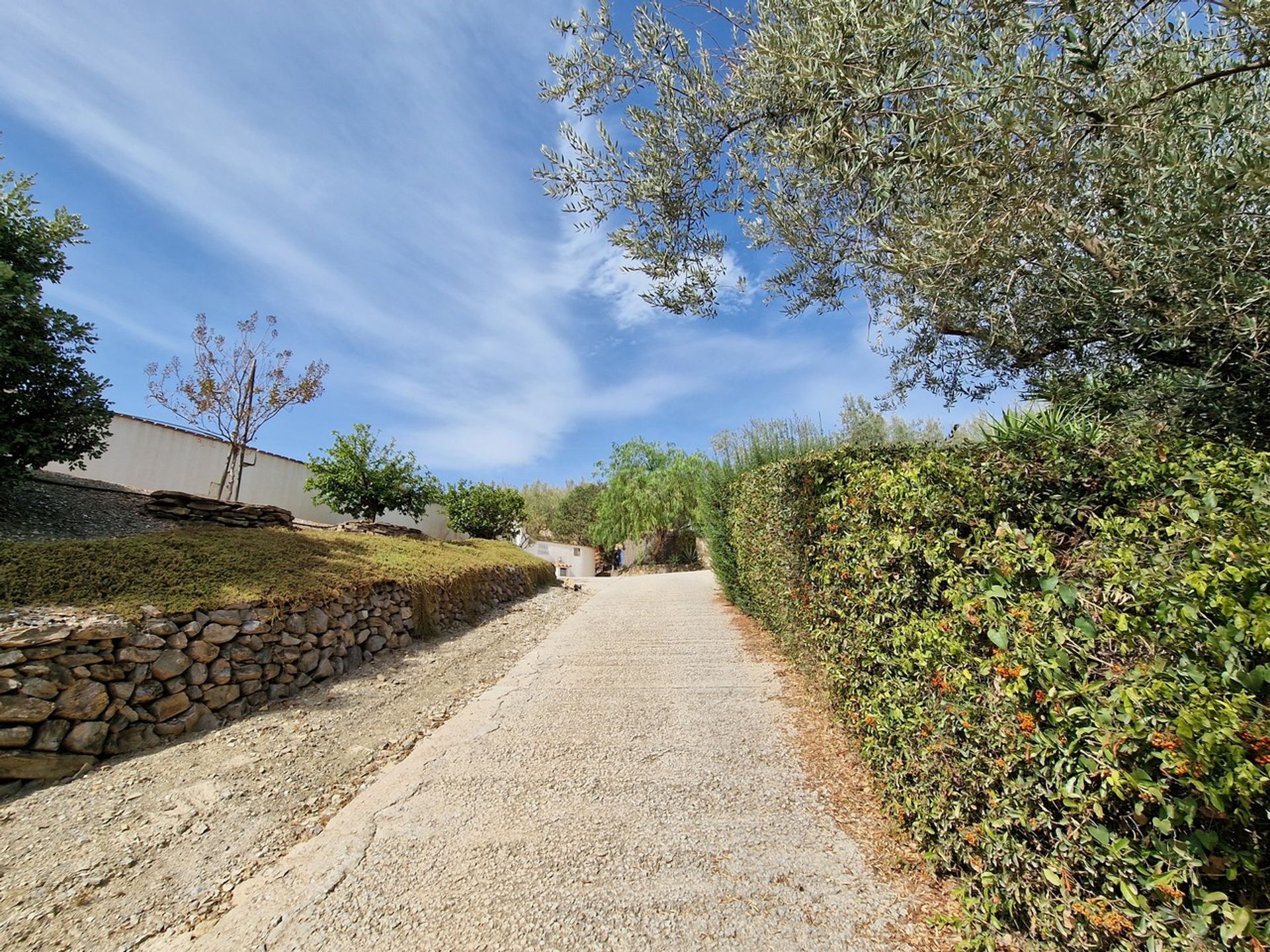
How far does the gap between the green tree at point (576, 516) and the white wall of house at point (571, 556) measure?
11.6 feet

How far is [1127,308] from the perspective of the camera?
337 cm

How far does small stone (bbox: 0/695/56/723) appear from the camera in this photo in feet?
11.4

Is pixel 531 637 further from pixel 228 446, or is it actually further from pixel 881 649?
pixel 228 446

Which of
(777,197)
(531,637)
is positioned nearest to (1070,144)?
(777,197)

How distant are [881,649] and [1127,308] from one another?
2.68 m

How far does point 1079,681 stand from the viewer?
1.64 m

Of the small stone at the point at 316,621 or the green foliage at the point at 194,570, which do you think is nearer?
the green foliage at the point at 194,570

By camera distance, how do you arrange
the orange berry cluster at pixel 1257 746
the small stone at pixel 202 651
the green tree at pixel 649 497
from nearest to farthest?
the orange berry cluster at pixel 1257 746
the small stone at pixel 202 651
the green tree at pixel 649 497

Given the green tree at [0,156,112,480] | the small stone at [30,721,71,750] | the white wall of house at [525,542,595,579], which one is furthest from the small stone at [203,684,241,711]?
the white wall of house at [525,542,595,579]

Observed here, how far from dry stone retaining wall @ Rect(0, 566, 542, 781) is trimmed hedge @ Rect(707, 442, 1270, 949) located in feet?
17.2

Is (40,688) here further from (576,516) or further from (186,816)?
(576,516)

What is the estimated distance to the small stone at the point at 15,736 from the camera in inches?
136

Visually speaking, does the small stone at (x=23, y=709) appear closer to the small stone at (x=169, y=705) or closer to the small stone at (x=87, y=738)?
the small stone at (x=87, y=738)

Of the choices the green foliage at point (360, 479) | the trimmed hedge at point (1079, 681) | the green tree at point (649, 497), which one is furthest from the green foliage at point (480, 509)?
the trimmed hedge at point (1079, 681)
